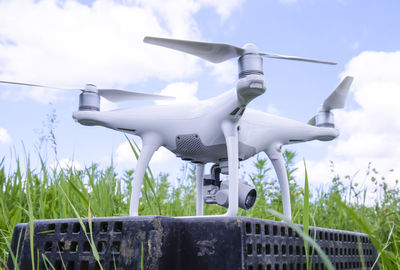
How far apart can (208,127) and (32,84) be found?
0.66 m

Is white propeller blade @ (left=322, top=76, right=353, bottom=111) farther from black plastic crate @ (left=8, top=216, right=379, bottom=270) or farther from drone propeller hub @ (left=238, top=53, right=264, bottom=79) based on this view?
black plastic crate @ (left=8, top=216, right=379, bottom=270)

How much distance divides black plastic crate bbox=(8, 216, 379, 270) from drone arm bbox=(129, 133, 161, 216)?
31cm

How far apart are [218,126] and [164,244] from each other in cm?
47

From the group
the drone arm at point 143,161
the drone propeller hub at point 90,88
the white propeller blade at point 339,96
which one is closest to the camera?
the drone arm at point 143,161

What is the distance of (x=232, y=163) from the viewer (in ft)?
4.07

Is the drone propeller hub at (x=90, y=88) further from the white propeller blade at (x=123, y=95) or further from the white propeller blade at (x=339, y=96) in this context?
the white propeller blade at (x=339, y=96)

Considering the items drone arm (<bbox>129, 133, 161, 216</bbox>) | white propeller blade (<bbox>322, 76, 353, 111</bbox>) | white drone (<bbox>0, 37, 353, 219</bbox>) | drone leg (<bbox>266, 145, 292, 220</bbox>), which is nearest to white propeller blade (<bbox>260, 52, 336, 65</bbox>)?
white drone (<bbox>0, 37, 353, 219</bbox>)

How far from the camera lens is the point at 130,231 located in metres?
0.95

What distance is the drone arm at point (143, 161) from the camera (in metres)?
1.36

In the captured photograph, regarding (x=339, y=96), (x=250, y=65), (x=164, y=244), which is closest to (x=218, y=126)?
(x=250, y=65)

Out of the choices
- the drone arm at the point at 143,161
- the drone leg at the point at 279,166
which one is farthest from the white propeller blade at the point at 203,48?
the drone leg at the point at 279,166

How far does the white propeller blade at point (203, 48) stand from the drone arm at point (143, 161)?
32cm

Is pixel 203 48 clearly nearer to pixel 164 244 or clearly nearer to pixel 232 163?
pixel 232 163

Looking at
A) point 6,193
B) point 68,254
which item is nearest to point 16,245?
point 68,254
